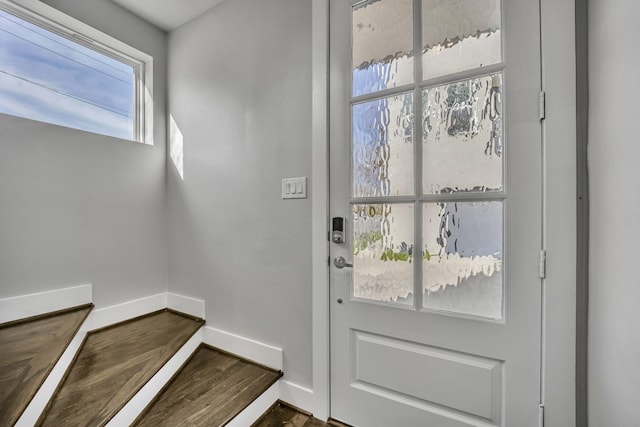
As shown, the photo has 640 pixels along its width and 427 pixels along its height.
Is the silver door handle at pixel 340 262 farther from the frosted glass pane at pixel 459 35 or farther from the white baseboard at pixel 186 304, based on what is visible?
the white baseboard at pixel 186 304

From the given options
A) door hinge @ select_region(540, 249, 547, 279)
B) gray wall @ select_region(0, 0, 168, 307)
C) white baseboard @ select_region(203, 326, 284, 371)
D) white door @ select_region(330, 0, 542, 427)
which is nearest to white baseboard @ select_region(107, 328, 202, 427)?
white baseboard @ select_region(203, 326, 284, 371)

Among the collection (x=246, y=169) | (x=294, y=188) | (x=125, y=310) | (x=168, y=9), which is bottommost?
(x=125, y=310)

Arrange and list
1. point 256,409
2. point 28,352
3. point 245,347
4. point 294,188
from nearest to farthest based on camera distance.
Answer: point 28,352 → point 256,409 → point 294,188 → point 245,347

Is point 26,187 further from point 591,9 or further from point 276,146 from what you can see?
point 591,9

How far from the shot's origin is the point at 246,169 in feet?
5.45

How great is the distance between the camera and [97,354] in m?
1.46

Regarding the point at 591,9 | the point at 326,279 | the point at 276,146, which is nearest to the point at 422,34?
the point at 591,9

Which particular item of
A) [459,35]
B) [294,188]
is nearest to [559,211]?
[459,35]

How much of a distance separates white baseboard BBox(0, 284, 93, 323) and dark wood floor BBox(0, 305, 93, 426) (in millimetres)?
36

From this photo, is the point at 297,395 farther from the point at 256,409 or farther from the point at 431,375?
the point at 431,375

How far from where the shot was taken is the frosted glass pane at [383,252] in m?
1.17

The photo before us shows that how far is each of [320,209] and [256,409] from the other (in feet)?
3.49

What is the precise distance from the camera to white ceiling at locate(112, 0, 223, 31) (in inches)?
70.7

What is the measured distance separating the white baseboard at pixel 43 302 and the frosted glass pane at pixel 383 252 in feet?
5.63
